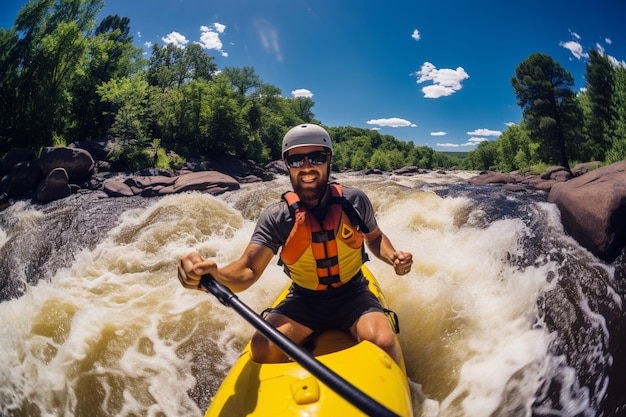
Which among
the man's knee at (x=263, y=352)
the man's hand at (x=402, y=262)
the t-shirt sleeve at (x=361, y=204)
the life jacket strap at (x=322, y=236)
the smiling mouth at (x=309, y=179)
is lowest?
the man's knee at (x=263, y=352)

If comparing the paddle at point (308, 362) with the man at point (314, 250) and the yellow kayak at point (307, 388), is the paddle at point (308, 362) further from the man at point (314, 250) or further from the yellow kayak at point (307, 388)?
the man at point (314, 250)

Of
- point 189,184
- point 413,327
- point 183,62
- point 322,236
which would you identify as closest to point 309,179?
point 322,236

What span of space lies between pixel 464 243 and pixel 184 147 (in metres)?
24.4

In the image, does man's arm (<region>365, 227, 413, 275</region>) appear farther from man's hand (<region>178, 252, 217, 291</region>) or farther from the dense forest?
the dense forest

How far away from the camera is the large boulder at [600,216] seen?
423 centimetres

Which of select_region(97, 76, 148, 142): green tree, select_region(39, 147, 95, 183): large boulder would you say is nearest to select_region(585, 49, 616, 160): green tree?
select_region(97, 76, 148, 142): green tree

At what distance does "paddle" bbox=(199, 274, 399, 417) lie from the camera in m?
1.13

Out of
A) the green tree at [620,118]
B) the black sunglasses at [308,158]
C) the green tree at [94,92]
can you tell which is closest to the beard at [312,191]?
the black sunglasses at [308,158]

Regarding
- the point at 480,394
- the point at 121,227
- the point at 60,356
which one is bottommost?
the point at 480,394

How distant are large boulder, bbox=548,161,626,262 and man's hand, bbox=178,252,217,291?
17.0 feet

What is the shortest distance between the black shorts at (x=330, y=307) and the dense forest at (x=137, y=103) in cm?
1898

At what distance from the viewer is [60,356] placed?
10.1 feet

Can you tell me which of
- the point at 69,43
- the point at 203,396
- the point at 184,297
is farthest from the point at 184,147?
the point at 203,396

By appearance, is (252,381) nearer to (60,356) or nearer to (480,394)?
(480,394)
